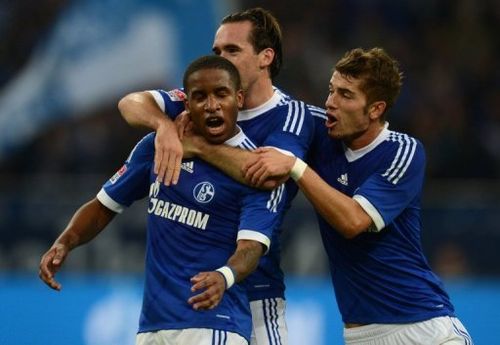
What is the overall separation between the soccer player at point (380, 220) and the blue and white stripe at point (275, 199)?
1.55 ft

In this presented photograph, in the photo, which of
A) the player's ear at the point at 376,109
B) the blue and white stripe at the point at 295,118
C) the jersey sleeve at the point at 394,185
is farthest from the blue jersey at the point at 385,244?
the blue and white stripe at the point at 295,118

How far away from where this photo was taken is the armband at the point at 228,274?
4.64m

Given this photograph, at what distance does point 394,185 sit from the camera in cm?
551

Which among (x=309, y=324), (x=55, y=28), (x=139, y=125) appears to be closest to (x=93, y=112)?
(x=55, y=28)

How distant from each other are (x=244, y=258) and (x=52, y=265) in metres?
0.94

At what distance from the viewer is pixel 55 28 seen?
1224 centimetres

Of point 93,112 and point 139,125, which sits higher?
point 93,112

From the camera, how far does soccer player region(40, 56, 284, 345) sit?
190 inches

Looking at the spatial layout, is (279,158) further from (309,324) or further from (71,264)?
(71,264)

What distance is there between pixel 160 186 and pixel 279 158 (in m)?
0.51

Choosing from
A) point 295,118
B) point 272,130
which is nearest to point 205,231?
point 272,130

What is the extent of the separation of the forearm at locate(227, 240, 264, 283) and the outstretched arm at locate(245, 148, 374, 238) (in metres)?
0.32

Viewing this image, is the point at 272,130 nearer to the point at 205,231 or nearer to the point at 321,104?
the point at 205,231

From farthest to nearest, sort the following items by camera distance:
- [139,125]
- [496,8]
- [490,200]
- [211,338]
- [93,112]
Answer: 1. [496,8]
2. [93,112]
3. [490,200]
4. [139,125]
5. [211,338]
